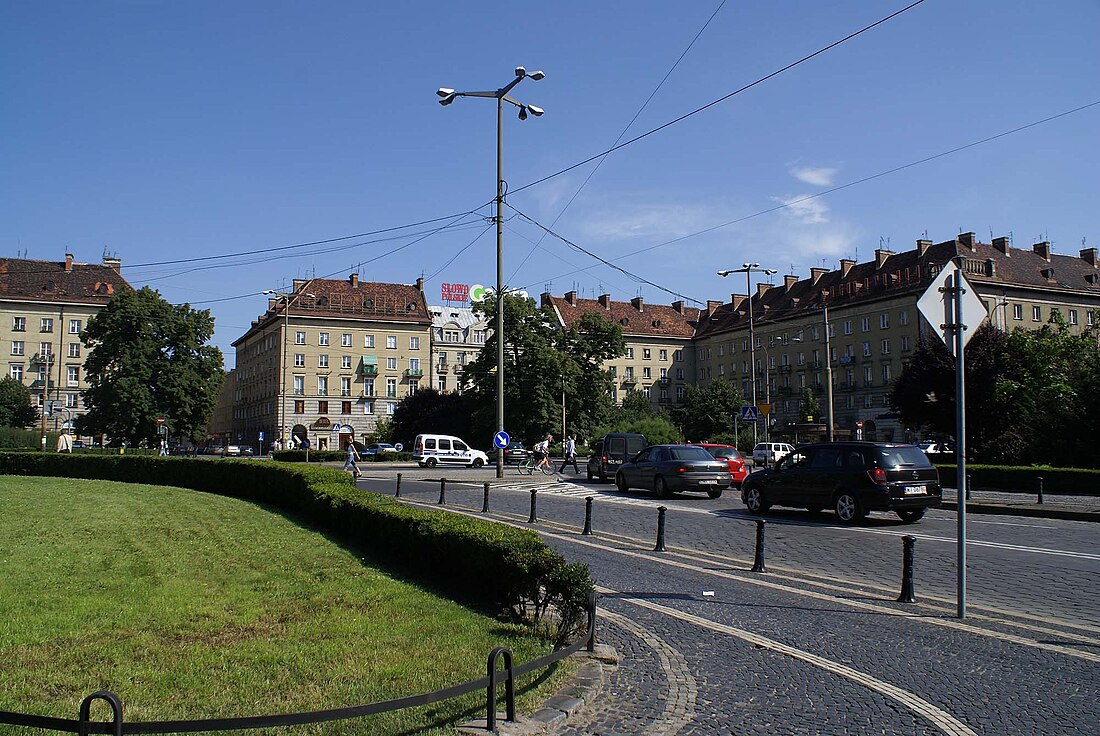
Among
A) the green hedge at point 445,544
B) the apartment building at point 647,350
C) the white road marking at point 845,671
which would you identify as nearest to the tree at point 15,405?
the apartment building at point 647,350

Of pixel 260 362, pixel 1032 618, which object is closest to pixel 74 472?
pixel 1032 618

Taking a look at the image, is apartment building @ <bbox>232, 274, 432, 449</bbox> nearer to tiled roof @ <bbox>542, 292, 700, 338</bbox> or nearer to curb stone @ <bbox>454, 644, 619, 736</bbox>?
tiled roof @ <bbox>542, 292, 700, 338</bbox>

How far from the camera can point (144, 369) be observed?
61.2 m

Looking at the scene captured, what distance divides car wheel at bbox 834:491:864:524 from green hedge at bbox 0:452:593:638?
9403 mm

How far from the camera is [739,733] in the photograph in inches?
200

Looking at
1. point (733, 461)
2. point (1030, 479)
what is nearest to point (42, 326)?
point (733, 461)

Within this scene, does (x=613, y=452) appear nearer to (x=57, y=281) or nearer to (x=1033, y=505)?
(x=1033, y=505)

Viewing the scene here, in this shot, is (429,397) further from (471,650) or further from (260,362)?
(471,650)

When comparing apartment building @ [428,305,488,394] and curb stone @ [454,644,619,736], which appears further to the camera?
apartment building @ [428,305,488,394]

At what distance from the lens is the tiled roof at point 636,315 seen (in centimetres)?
10856

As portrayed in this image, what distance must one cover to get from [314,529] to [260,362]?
94293 mm

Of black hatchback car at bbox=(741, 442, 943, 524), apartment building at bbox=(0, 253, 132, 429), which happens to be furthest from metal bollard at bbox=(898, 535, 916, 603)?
apartment building at bbox=(0, 253, 132, 429)

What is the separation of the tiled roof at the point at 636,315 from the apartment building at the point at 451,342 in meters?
10.7

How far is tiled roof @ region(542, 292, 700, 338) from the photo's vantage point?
108562mm
